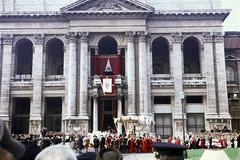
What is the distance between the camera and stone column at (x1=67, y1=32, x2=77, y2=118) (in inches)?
1833

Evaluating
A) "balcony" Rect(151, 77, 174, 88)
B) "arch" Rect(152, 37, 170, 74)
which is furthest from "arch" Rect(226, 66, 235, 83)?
"balcony" Rect(151, 77, 174, 88)

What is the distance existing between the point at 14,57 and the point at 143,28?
17397 millimetres

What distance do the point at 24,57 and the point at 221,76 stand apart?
88.0ft

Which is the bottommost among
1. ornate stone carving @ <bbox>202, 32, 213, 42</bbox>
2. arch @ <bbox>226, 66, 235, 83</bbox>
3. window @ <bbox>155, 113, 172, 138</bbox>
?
window @ <bbox>155, 113, 172, 138</bbox>

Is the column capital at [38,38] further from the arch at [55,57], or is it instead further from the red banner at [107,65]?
the red banner at [107,65]

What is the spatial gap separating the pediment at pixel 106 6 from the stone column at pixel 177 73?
5427 mm

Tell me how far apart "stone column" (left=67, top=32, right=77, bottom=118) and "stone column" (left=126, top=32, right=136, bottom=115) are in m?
6.77

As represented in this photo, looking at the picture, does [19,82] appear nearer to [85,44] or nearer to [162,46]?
[85,44]

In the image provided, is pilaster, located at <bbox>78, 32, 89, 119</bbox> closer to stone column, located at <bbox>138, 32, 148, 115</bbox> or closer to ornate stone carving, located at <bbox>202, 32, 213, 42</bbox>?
stone column, located at <bbox>138, 32, 148, 115</bbox>

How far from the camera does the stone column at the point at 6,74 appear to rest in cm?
4750

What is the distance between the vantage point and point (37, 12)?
49.7m

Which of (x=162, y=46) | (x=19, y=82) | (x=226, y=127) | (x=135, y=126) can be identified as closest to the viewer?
(x=135, y=126)

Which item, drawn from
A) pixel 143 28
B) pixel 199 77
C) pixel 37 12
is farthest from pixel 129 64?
pixel 37 12

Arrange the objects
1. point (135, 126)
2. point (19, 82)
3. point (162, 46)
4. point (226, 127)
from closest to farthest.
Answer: point (135, 126), point (226, 127), point (19, 82), point (162, 46)
